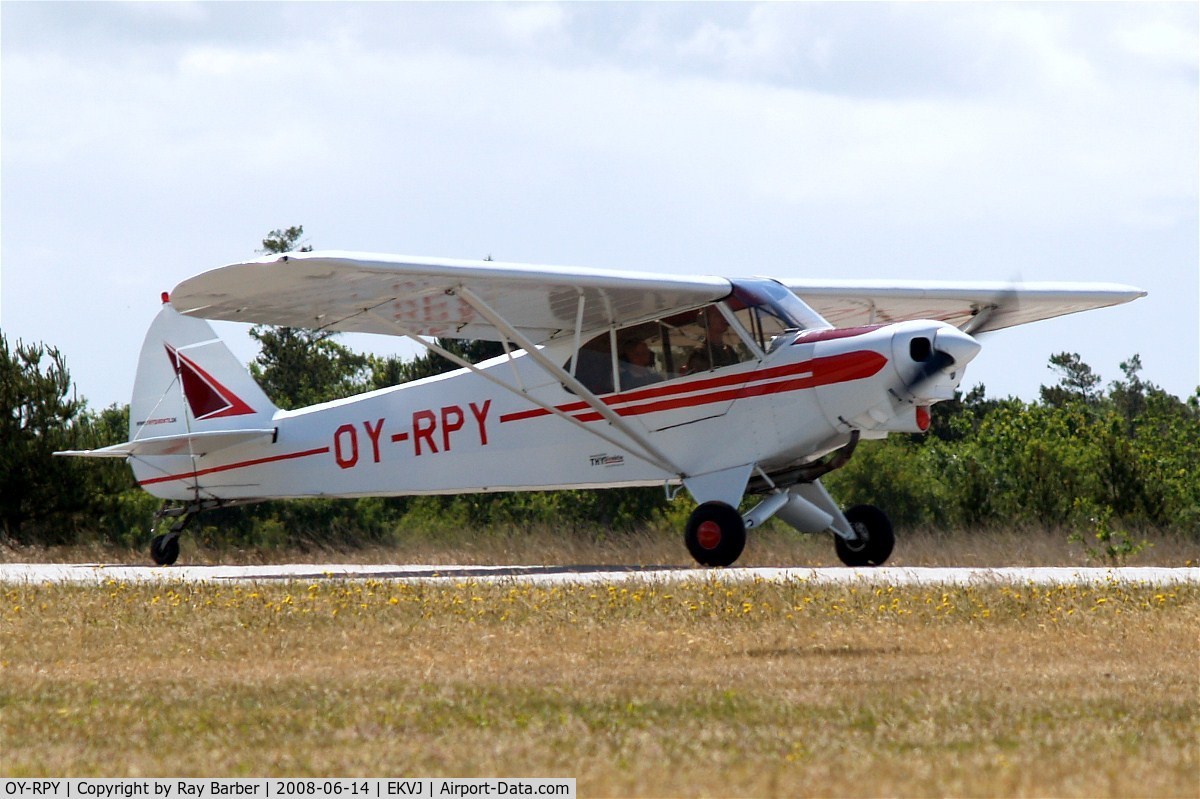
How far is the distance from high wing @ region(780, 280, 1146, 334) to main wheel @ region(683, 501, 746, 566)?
342cm

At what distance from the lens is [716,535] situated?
532 inches

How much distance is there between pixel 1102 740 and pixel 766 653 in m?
2.85

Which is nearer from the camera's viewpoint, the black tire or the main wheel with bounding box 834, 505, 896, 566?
the main wheel with bounding box 834, 505, 896, 566

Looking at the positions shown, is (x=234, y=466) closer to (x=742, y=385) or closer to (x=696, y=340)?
(x=696, y=340)

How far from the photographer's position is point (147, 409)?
1934 centimetres

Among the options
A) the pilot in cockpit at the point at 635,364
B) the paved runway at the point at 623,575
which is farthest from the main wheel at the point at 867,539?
the pilot in cockpit at the point at 635,364

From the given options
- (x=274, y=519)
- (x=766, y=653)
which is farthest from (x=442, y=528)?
(x=766, y=653)

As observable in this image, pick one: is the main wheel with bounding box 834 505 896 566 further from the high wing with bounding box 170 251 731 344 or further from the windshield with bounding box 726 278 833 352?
the high wing with bounding box 170 251 731 344

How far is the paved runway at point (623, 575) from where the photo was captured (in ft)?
37.3

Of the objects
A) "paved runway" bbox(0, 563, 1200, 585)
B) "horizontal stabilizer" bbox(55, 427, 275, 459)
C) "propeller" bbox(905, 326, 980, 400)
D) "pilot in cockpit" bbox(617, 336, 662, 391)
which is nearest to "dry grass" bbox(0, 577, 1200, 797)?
"paved runway" bbox(0, 563, 1200, 585)

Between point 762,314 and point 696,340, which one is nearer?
point 762,314

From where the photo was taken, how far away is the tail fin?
18.8m

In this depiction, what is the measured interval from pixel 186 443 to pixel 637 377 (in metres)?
7.07

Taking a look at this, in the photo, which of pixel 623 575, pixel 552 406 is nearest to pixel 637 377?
pixel 552 406
